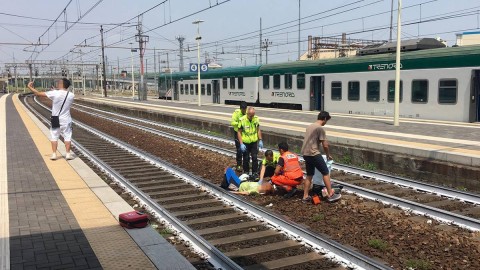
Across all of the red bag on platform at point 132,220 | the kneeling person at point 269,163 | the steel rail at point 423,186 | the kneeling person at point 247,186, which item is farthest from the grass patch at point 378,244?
the kneeling person at point 269,163

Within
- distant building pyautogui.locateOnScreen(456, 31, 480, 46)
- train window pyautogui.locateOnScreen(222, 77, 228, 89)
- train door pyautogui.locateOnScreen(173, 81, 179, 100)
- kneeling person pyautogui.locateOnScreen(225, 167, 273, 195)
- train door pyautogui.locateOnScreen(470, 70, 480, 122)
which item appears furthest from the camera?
train door pyautogui.locateOnScreen(173, 81, 179, 100)

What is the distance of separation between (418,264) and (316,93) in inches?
836

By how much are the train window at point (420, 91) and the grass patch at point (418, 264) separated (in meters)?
Result: 14.9

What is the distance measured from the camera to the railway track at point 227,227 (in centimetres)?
514

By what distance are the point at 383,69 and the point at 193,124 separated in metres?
9.86

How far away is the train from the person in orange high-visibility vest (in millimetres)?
11328

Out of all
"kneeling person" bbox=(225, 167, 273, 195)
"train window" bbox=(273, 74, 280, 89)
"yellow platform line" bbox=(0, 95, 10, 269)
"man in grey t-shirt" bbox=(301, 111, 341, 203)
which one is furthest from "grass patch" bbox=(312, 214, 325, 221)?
"train window" bbox=(273, 74, 280, 89)

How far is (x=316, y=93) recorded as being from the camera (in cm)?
2564

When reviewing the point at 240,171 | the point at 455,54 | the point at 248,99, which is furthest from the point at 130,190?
the point at 248,99

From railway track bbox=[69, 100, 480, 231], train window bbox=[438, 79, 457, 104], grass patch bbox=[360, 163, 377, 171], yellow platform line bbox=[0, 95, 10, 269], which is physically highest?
train window bbox=[438, 79, 457, 104]

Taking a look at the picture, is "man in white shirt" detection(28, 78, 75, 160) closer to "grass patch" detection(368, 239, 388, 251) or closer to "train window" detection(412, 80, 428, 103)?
"grass patch" detection(368, 239, 388, 251)

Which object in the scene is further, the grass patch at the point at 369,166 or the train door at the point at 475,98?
the train door at the point at 475,98

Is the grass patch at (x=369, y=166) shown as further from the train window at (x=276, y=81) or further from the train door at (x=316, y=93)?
the train window at (x=276, y=81)

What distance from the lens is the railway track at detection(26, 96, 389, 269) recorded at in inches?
203
